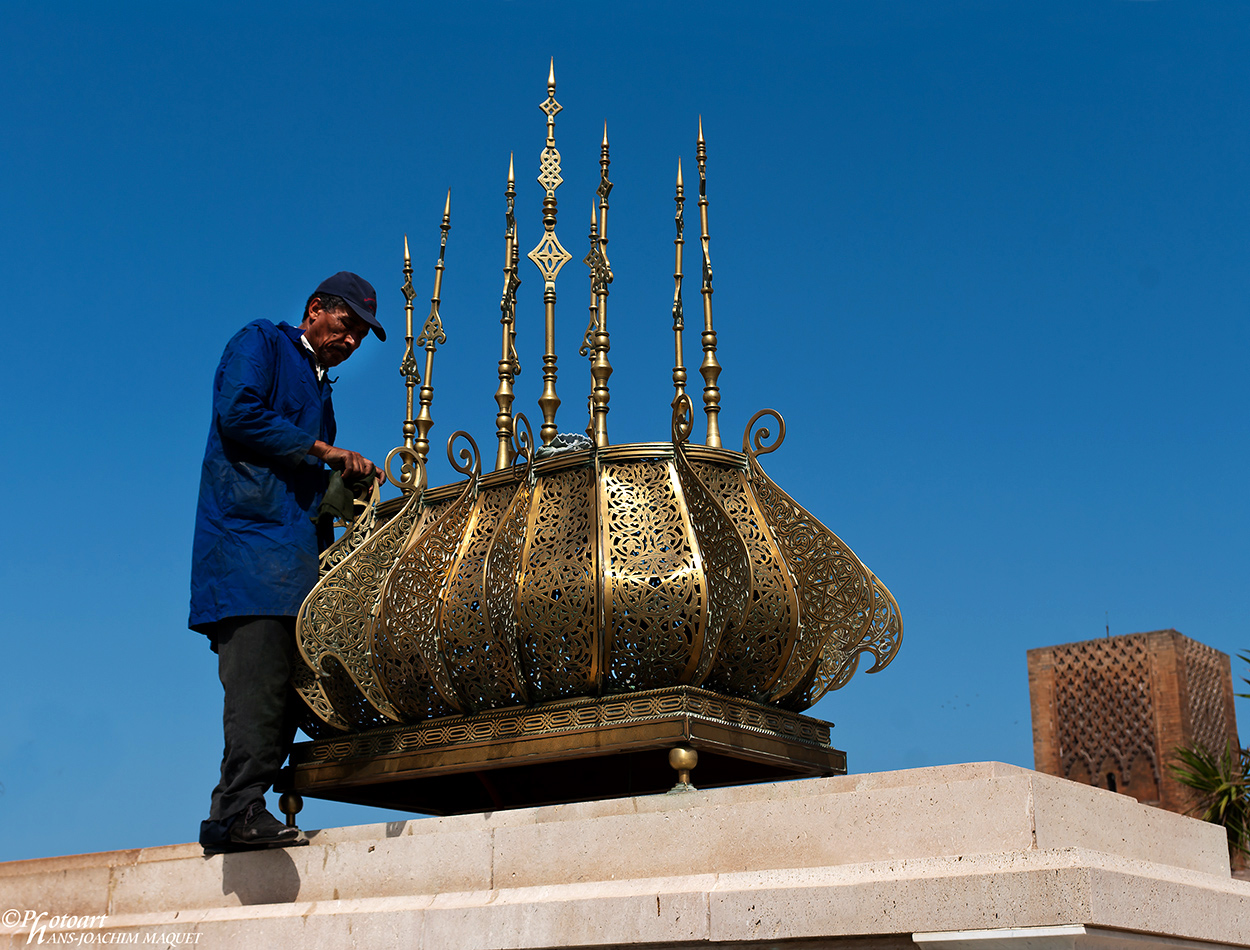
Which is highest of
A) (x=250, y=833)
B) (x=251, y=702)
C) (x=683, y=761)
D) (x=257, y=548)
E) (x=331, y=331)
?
(x=331, y=331)

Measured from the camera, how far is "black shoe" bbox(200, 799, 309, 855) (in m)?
5.05

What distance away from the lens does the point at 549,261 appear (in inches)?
234

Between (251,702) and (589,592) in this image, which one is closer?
(589,592)

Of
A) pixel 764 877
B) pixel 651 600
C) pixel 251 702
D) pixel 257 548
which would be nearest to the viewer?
pixel 764 877

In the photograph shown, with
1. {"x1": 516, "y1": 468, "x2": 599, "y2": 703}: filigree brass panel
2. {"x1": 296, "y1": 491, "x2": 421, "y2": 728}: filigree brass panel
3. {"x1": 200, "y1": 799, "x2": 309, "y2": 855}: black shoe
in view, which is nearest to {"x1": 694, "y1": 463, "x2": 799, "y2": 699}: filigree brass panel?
{"x1": 516, "y1": 468, "x2": 599, "y2": 703}: filigree brass panel

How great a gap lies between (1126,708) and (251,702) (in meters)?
27.8

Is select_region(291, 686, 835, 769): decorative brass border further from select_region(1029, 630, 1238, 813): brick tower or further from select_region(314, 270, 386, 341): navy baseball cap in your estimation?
select_region(1029, 630, 1238, 813): brick tower

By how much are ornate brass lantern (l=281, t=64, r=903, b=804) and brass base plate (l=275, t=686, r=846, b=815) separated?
3cm

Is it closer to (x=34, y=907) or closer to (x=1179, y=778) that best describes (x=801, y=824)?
(x=34, y=907)

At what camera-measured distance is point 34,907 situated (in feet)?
Answer: 18.2

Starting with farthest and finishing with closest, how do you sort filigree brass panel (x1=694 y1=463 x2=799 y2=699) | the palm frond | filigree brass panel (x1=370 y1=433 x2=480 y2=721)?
the palm frond → filigree brass panel (x1=370 y1=433 x2=480 y2=721) → filigree brass panel (x1=694 y1=463 x2=799 y2=699)

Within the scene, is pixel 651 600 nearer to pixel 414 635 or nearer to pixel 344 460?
pixel 414 635

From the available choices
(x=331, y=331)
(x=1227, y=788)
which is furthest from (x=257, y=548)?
(x=1227, y=788)

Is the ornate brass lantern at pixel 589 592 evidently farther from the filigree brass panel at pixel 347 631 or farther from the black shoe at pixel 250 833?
the black shoe at pixel 250 833
